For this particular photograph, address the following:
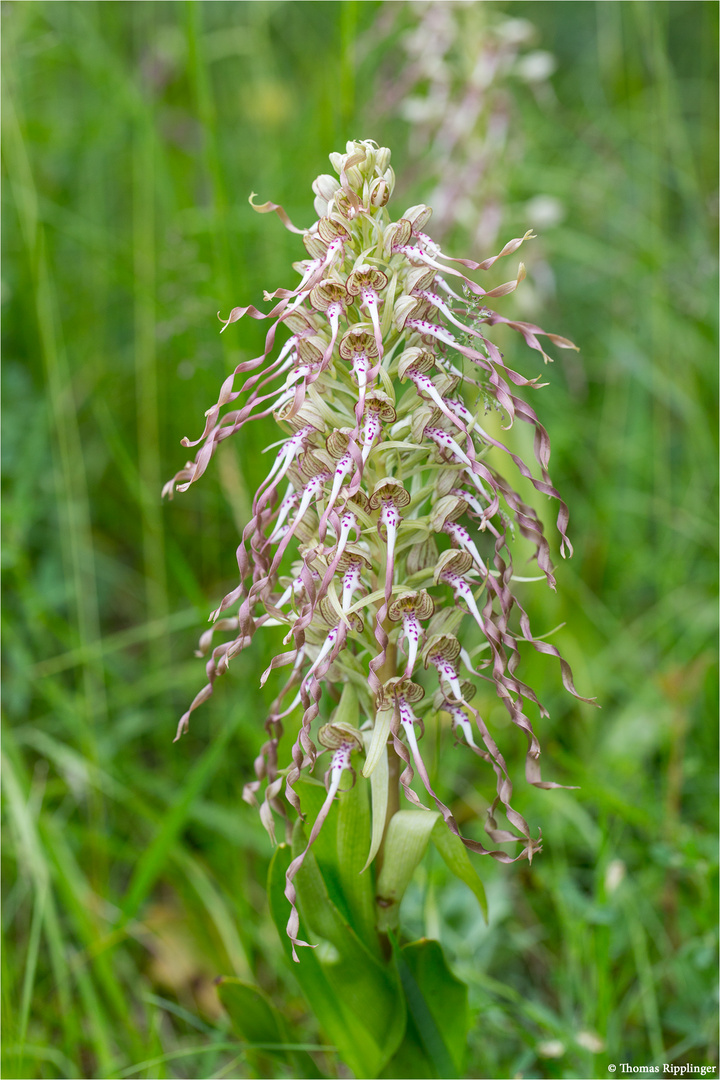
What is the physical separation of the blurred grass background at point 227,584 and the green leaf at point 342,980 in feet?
0.77

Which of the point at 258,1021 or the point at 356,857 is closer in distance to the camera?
the point at 356,857

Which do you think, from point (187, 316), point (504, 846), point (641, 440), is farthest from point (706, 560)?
point (187, 316)

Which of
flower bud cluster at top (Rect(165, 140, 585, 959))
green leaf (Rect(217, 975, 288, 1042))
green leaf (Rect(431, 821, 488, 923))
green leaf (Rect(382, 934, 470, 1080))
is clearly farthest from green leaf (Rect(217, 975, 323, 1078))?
green leaf (Rect(431, 821, 488, 923))

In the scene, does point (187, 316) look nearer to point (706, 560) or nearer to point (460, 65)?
point (460, 65)

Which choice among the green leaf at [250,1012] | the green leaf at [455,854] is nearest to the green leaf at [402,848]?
the green leaf at [455,854]

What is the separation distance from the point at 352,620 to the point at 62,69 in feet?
14.4

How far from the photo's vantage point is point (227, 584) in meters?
2.75

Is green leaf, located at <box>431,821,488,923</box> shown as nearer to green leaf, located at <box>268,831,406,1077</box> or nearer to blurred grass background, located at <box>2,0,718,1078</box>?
green leaf, located at <box>268,831,406,1077</box>

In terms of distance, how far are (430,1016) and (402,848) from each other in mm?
317

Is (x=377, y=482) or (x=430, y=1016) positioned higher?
(x=377, y=482)

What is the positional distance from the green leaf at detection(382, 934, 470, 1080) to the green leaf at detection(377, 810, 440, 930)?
72mm

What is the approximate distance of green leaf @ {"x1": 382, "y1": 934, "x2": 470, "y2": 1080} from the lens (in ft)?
3.79

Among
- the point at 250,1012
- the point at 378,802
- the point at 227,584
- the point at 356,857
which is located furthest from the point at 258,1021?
the point at 227,584

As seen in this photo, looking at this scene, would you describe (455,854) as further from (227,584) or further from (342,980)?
(227,584)
